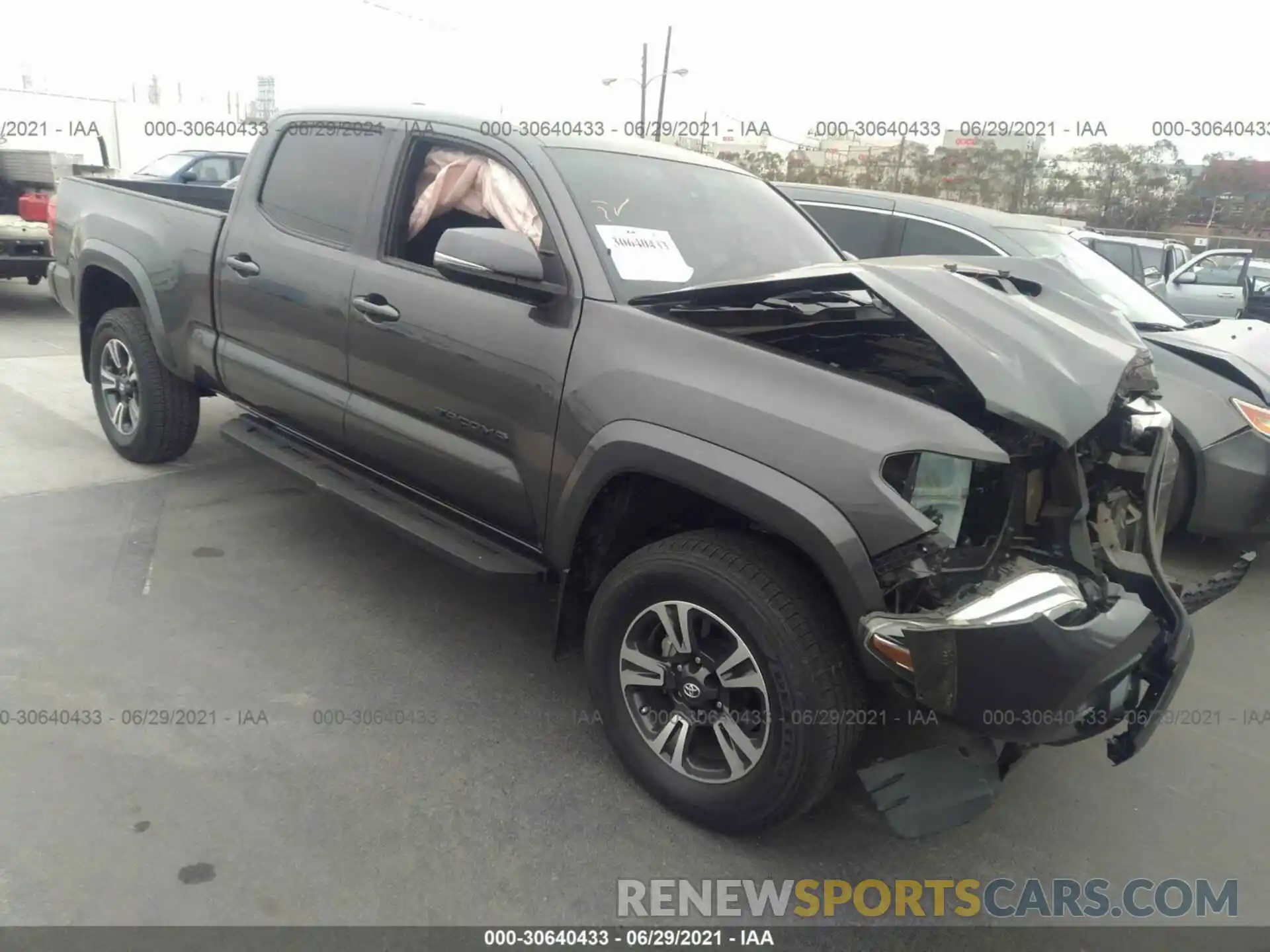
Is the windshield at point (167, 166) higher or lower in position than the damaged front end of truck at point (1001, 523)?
higher

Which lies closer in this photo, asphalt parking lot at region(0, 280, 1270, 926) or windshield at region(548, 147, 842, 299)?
asphalt parking lot at region(0, 280, 1270, 926)

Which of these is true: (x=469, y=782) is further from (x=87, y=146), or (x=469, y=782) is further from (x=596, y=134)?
(x=87, y=146)

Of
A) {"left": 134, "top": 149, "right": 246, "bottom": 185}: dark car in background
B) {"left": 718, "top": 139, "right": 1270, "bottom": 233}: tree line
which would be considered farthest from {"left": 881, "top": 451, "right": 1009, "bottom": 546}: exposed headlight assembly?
{"left": 718, "top": 139, "right": 1270, "bottom": 233}: tree line

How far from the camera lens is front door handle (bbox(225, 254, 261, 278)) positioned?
4.16 meters

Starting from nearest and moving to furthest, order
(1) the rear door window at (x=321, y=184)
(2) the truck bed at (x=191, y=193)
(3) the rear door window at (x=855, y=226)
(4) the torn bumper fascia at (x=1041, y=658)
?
(4) the torn bumper fascia at (x=1041, y=658)
(1) the rear door window at (x=321, y=184)
(2) the truck bed at (x=191, y=193)
(3) the rear door window at (x=855, y=226)

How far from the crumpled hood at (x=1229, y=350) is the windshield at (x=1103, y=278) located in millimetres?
264

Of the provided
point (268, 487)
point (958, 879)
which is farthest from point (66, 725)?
point (958, 879)

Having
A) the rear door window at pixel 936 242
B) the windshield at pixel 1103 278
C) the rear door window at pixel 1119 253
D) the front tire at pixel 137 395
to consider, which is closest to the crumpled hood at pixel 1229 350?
the windshield at pixel 1103 278

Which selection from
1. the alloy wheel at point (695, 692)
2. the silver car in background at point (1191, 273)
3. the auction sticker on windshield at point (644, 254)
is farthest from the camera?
the silver car in background at point (1191, 273)

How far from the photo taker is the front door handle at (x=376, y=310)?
3.48 metres

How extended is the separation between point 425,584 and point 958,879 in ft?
8.22

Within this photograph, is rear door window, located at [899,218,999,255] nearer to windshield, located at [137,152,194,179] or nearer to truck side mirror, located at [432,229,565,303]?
truck side mirror, located at [432,229,565,303]

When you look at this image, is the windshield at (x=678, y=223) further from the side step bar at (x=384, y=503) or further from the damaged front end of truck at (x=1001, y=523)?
the side step bar at (x=384, y=503)

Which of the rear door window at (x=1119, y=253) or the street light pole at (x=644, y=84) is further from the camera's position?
the street light pole at (x=644, y=84)
